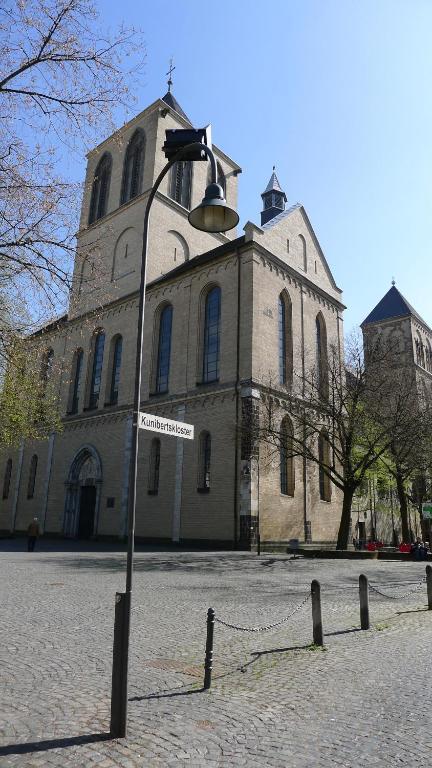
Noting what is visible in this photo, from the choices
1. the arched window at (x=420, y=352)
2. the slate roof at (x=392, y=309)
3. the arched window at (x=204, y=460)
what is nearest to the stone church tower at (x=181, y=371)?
the arched window at (x=204, y=460)

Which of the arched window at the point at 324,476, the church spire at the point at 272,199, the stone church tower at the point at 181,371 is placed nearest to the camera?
the stone church tower at the point at 181,371

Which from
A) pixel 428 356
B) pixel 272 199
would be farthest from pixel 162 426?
pixel 428 356

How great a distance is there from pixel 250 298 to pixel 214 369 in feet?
13.2

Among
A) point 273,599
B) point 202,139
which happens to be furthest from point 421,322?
point 202,139

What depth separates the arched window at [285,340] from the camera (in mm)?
27297

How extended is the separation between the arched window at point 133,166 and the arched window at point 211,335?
13497 millimetres

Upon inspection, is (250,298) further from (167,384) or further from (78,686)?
(78,686)

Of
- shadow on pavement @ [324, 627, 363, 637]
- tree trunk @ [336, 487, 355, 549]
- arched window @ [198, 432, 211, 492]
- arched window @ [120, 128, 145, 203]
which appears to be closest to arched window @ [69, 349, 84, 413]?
arched window @ [120, 128, 145, 203]

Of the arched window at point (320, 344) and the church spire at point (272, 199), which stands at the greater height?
the church spire at point (272, 199)

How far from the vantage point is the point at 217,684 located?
5227mm

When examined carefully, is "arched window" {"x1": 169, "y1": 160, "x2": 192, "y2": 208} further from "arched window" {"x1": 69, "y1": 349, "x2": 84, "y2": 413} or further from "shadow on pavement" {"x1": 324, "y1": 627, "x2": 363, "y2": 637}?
"shadow on pavement" {"x1": 324, "y1": 627, "x2": 363, "y2": 637}

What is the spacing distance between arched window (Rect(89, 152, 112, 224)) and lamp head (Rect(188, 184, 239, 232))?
36763 mm

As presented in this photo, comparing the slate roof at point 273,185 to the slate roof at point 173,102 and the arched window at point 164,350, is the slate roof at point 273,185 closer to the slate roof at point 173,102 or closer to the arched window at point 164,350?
the slate roof at point 173,102

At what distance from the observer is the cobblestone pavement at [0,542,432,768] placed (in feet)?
12.2
